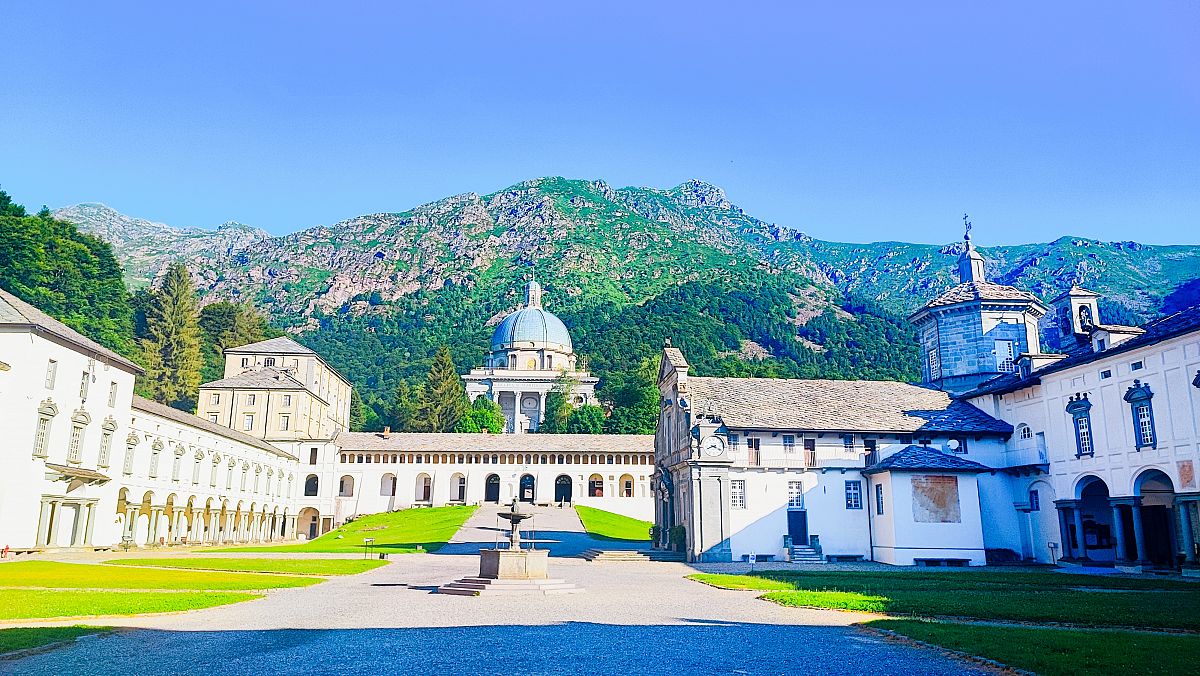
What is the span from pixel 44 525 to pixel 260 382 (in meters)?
43.3

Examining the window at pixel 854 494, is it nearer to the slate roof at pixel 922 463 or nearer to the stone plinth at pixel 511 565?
the slate roof at pixel 922 463

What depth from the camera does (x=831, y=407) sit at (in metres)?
46.6

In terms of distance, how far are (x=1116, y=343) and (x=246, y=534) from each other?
62.8 metres

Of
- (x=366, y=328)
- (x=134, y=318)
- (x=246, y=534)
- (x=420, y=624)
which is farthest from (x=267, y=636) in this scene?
(x=366, y=328)

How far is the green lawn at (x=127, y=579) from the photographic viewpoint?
909 inches

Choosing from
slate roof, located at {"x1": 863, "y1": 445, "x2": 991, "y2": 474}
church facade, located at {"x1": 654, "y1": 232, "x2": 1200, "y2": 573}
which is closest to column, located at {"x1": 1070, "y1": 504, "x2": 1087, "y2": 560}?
church facade, located at {"x1": 654, "y1": 232, "x2": 1200, "y2": 573}

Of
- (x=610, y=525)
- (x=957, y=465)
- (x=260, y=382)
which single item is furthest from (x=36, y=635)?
(x=260, y=382)

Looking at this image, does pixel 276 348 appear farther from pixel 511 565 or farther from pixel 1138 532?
pixel 1138 532

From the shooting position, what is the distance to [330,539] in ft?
209

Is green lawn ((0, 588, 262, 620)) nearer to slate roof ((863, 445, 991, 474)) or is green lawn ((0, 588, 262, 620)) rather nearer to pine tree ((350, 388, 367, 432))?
slate roof ((863, 445, 991, 474))

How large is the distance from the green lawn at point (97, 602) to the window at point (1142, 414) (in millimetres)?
35990

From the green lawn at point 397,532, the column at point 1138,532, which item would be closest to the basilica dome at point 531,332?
the green lawn at point 397,532

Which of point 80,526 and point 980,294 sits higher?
point 980,294

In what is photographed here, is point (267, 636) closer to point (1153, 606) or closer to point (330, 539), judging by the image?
point (1153, 606)
